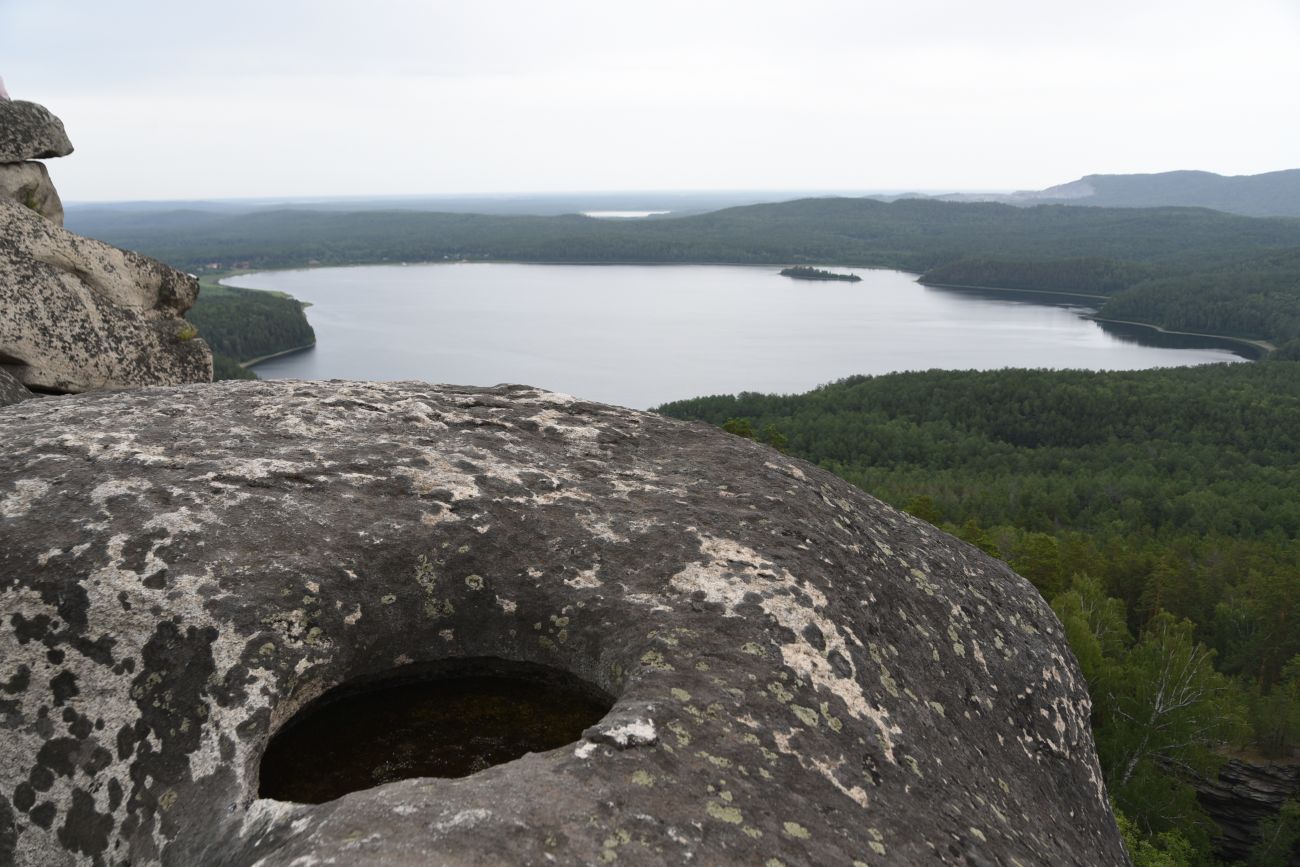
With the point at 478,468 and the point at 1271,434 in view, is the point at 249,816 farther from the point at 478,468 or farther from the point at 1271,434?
Result: the point at 1271,434

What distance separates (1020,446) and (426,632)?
114701 mm

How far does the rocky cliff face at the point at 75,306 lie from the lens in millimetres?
9961


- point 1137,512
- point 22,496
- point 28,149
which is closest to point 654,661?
point 22,496

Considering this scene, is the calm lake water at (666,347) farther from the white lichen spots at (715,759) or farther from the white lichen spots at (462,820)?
the white lichen spots at (462,820)

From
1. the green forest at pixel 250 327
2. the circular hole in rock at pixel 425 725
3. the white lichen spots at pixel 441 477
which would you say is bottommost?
the green forest at pixel 250 327

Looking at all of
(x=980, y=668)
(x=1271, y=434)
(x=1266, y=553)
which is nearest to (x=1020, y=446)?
(x=1271, y=434)

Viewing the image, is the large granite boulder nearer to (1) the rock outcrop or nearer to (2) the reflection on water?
(1) the rock outcrop

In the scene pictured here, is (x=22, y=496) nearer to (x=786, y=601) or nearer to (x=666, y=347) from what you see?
(x=786, y=601)

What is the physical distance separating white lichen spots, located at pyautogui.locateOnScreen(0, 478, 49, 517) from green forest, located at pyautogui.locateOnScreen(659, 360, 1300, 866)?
73.6ft

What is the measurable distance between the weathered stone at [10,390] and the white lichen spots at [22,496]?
4.77m

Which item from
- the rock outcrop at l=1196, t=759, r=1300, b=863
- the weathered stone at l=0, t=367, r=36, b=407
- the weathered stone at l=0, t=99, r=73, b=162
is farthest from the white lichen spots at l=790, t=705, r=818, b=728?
the rock outcrop at l=1196, t=759, r=1300, b=863

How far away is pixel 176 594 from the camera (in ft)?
15.3

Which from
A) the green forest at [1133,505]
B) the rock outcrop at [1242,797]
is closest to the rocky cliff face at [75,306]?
the green forest at [1133,505]

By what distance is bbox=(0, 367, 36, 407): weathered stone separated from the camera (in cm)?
912
